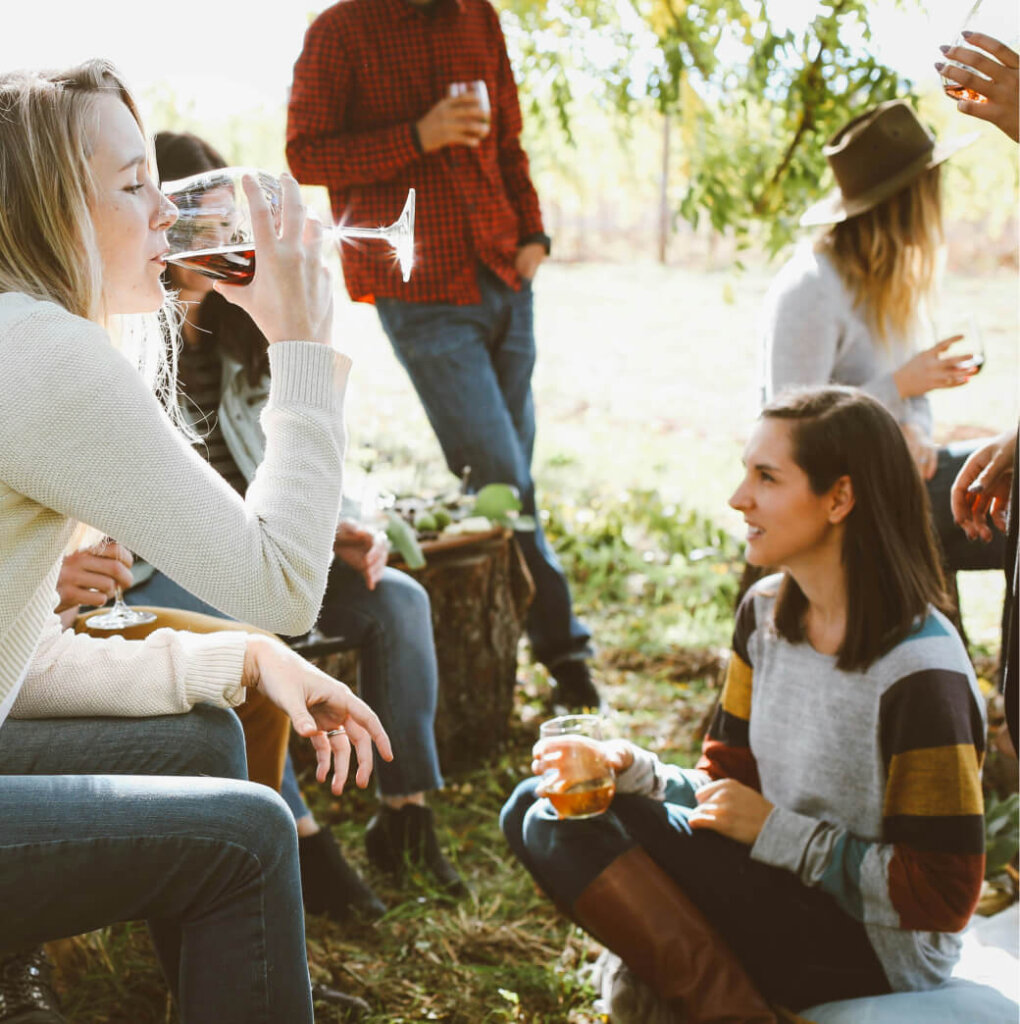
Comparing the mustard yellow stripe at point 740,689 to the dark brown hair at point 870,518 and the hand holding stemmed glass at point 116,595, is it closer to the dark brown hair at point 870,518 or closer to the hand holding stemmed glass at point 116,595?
the dark brown hair at point 870,518

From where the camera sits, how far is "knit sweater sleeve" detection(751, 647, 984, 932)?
1.66 metres

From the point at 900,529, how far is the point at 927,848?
50 cm

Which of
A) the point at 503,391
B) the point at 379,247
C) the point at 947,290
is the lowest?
the point at 947,290

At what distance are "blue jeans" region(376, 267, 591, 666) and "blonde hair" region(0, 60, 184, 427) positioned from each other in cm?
184

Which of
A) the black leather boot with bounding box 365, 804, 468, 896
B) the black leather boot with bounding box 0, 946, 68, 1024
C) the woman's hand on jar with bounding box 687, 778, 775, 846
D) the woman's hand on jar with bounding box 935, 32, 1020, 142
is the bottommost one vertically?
the black leather boot with bounding box 365, 804, 468, 896

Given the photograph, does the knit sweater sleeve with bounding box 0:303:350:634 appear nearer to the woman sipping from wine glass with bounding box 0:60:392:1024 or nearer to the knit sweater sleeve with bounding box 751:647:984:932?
the woman sipping from wine glass with bounding box 0:60:392:1024

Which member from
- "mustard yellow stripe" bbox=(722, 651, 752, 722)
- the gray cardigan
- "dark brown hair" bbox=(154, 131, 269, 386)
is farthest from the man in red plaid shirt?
"mustard yellow stripe" bbox=(722, 651, 752, 722)

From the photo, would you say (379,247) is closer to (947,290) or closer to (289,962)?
(289,962)

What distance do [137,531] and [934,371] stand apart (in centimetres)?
208

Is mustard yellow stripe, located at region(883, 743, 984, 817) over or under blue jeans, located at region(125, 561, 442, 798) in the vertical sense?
over

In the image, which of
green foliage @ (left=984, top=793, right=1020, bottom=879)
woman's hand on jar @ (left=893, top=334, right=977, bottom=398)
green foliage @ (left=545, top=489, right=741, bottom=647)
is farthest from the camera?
green foliage @ (left=545, top=489, right=741, bottom=647)

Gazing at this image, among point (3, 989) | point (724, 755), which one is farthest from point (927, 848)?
point (3, 989)

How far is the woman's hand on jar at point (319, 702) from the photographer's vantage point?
1.42 metres

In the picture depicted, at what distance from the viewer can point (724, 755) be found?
6.70 feet
